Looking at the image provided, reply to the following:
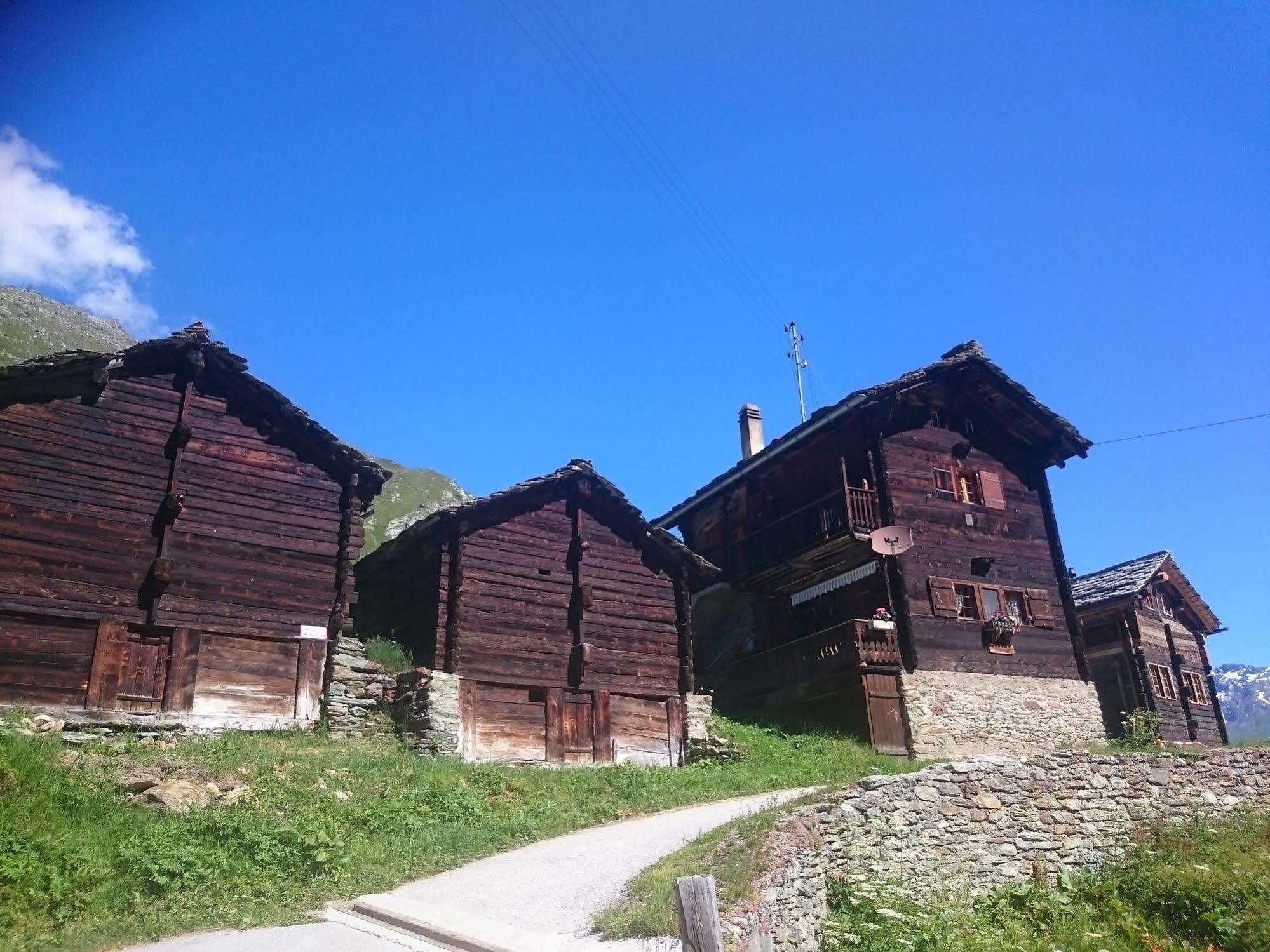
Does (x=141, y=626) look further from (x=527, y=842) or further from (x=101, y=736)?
(x=527, y=842)

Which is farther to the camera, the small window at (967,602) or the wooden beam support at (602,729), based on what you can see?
the small window at (967,602)

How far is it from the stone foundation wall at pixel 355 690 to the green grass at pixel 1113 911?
11727mm

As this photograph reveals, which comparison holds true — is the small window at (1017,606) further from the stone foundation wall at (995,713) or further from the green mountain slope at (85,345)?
the green mountain slope at (85,345)

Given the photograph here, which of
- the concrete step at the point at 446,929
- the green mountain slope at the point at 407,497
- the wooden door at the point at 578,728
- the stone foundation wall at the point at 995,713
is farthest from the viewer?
the green mountain slope at the point at 407,497

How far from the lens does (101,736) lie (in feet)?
58.3

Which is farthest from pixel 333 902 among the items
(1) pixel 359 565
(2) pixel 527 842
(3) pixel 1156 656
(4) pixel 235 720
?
(3) pixel 1156 656

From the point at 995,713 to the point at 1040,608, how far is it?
13.7 feet

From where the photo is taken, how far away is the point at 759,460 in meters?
32.0

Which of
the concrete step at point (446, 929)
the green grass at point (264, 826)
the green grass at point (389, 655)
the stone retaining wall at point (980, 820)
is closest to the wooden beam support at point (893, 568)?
the green grass at point (264, 826)

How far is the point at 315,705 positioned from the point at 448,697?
9.03 ft

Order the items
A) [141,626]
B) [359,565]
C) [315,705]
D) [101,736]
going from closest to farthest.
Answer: [101,736] → [141,626] → [315,705] → [359,565]

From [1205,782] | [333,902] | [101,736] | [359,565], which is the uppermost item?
[359,565]

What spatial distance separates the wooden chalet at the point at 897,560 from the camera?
26547 mm

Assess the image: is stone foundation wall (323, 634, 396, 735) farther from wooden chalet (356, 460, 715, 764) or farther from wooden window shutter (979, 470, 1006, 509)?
wooden window shutter (979, 470, 1006, 509)
